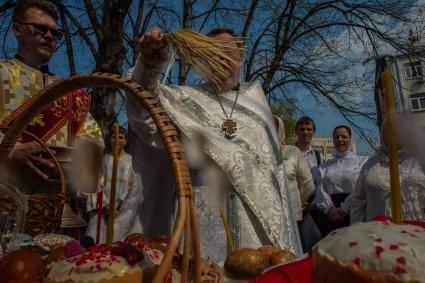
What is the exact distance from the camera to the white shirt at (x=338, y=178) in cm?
453

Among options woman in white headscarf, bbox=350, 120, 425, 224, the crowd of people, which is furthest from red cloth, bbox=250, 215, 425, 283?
woman in white headscarf, bbox=350, 120, 425, 224

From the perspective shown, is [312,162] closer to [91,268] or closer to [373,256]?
[91,268]

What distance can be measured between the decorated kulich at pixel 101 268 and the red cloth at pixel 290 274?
30cm

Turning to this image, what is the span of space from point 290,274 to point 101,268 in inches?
15.8

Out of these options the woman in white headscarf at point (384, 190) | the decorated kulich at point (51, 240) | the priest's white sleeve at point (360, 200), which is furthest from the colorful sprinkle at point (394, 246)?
the priest's white sleeve at point (360, 200)

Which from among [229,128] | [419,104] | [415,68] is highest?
[415,68]

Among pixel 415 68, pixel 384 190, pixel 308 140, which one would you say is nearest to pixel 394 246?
pixel 384 190

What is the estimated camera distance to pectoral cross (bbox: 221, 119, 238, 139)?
8.60 feet

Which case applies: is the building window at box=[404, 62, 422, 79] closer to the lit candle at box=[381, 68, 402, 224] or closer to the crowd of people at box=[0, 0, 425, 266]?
the crowd of people at box=[0, 0, 425, 266]

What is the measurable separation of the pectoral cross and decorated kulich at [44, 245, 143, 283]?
165cm

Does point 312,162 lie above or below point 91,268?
above

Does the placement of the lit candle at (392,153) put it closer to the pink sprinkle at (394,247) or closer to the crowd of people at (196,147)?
the pink sprinkle at (394,247)

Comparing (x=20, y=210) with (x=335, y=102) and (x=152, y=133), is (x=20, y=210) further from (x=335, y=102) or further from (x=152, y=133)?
(x=335, y=102)

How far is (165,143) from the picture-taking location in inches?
44.7
